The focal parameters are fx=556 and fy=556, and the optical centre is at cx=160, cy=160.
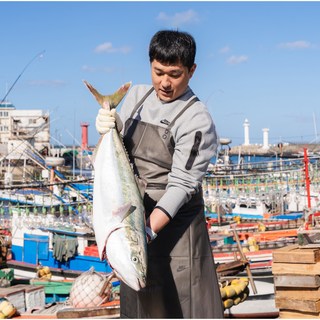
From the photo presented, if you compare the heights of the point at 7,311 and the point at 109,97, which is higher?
the point at 109,97

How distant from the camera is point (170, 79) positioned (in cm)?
254

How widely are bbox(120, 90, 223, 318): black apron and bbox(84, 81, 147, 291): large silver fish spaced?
123mm

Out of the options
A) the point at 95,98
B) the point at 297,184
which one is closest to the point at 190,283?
the point at 95,98

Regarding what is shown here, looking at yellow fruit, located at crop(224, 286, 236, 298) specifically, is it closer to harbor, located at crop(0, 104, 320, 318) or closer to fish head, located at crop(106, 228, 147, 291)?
harbor, located at crop(0, 104, 320, 318)

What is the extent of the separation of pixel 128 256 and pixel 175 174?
0.47 meters

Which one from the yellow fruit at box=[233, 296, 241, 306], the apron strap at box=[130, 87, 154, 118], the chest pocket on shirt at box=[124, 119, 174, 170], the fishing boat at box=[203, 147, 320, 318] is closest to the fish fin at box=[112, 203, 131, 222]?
the chest pocket on shirt at box=[124, 119, 174, 170]

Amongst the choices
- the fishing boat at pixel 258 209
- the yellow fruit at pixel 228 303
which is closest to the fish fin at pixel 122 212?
the yellow fruit at pixel 228 303

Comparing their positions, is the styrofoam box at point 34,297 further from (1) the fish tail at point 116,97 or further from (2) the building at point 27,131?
(2) the building at point 27,131

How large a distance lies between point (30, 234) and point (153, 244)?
12.4m

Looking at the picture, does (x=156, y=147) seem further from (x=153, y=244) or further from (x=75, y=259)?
(x=75, y=259)

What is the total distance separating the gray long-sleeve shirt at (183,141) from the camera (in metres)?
2.43

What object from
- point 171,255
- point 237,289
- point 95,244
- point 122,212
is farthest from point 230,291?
point 95,244

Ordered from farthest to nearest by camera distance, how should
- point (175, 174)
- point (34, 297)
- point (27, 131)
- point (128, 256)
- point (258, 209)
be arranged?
1. point (27, 131)
2. point (258, 209)
3. point (34, 297)
4. point (175, 174)
5. point (128, 256)

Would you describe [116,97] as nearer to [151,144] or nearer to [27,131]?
[151,144]
